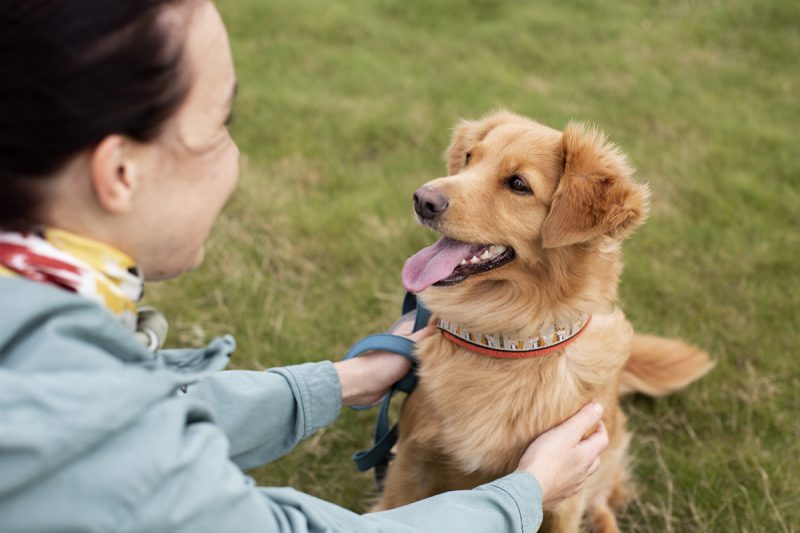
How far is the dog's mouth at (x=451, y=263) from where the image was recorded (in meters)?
2.04

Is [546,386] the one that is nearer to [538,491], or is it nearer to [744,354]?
[538,491]

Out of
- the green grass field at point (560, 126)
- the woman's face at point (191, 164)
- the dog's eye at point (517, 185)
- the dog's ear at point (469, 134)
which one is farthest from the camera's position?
the green grass field at point (560, 126)

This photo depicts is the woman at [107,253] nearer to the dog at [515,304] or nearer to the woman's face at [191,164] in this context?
the woman's face at [191,164]

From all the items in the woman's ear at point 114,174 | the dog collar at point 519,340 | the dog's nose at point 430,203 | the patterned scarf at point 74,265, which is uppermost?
the woman's ear at point 114,174

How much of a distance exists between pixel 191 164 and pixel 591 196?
1.17 meters

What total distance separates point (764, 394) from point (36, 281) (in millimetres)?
2740

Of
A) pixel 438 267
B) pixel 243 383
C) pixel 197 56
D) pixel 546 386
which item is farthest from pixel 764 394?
Answer: pixel 197 56

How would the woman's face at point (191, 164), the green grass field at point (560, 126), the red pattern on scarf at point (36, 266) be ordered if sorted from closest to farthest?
the red pattern on scarf at point (36, 266) → the woman's face at point (191, 164) → the green grass field at point (560, 126)

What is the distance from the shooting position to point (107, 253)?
3.75 ft

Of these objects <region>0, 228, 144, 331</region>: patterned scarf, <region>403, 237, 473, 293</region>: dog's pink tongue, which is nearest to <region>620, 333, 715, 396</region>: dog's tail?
<region>403, 237, 473, 293</region>: dog's pink tongue

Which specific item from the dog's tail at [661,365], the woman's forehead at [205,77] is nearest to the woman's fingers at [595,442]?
the dog's tail at [661,365]

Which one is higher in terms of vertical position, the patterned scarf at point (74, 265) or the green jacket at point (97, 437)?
the patterned scarf at point (74, 265)

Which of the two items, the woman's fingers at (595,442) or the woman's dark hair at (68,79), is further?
the woman's fingers at (595,442)

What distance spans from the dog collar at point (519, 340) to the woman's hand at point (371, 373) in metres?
0.16
